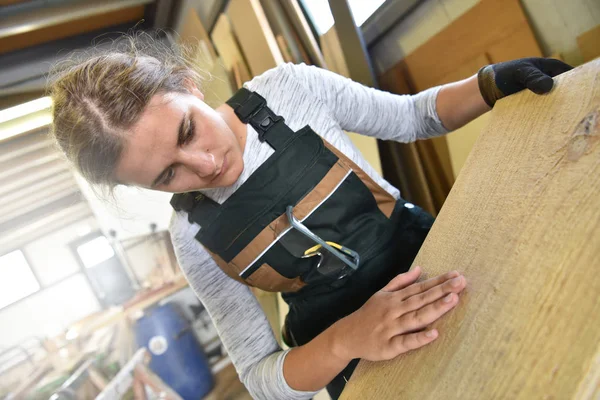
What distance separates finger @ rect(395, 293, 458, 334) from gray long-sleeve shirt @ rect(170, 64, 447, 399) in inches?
17.0

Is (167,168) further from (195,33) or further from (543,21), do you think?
(195,33)

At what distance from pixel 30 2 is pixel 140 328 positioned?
160 cm

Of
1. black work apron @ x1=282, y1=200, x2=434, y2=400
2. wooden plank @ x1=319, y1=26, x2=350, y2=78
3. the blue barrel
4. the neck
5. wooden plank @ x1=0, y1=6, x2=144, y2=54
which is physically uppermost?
wooden plank @ x1=0, y1=6, x2=144, y2=54

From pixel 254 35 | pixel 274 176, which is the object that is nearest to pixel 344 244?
pixel 274 176

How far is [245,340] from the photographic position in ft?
2.94

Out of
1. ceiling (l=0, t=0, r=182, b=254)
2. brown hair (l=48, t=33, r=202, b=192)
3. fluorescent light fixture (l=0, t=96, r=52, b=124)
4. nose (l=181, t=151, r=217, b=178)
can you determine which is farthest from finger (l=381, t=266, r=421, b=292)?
fluorescent light fixture (l=0, t=96, r=52, b=124)

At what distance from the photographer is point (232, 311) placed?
0.92m

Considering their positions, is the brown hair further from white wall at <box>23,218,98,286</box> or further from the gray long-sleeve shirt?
white wall at <box>23,218,98,286</box>

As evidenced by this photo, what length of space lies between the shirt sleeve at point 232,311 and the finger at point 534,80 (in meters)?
0.72

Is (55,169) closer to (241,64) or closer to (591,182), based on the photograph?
(241,64)

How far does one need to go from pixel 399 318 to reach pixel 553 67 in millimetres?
555

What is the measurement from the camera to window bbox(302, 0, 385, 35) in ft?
5.09

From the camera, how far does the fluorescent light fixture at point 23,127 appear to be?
5.51 feet

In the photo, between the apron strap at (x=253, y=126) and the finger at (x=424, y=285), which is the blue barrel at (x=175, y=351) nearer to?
the apron strap at (x=253, y=126)
